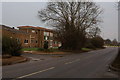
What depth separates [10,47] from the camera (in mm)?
19625

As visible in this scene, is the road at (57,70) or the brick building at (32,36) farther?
the brick building at (32,36)

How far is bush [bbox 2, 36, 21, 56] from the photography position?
19422 millimetres

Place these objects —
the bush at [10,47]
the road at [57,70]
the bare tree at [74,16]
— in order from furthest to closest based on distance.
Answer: the bare tree at [74,16], the bush at [10,47], the road at [57,70]

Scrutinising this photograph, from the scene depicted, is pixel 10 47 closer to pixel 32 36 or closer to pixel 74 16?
pixel 74 16

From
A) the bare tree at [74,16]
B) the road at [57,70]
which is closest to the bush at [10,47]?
the road at [57,70]

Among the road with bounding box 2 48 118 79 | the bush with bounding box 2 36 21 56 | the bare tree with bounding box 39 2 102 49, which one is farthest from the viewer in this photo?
the bare tree with bounding box 39 2 102 49

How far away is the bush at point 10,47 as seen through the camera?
19422 mm

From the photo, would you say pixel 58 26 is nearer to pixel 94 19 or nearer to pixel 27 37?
pixel 94 19

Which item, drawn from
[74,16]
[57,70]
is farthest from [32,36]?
[57,70]

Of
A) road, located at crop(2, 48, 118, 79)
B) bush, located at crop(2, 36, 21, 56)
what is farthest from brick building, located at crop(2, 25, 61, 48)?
road, located at crop(2, 48, 118, 79)

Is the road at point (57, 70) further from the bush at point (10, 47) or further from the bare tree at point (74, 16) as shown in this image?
the bare tree at point (74, 16)

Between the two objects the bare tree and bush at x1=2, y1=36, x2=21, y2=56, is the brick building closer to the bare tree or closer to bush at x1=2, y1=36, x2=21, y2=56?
the bare tree

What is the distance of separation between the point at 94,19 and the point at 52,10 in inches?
431

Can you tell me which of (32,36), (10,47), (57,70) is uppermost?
(32,36)
